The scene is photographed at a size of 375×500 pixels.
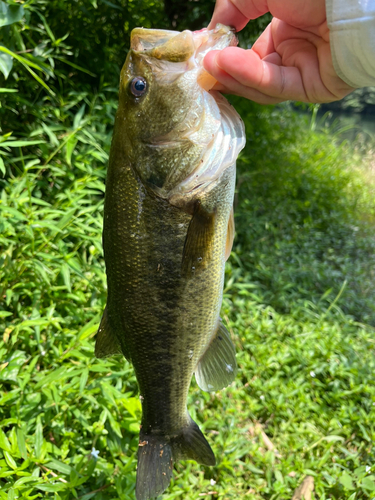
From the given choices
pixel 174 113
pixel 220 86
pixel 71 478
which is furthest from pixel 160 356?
pixel 220 86

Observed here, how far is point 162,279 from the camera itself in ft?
4.56

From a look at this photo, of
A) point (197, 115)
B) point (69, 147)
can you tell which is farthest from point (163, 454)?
point (69, 147)

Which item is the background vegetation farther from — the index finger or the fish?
the index finger

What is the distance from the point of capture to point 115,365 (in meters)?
2.15

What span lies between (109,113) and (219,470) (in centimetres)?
312

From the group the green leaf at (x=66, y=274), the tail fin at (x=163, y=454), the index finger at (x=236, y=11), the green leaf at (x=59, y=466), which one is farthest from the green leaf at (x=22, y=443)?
the index finger at (x=236, y=11)

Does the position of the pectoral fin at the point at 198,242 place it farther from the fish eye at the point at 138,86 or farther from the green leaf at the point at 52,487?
the green leaf at the point at 52,487

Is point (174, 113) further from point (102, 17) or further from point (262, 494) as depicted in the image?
point (102, 17)

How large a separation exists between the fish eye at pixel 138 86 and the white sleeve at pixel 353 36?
72 centimetres

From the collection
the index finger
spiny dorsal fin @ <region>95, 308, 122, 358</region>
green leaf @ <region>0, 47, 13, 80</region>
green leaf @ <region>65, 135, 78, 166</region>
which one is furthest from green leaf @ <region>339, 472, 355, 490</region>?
green leaf @ <region>0, 47, 13, 80</region>

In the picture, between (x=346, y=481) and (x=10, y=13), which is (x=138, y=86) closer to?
(x=10, y=13)

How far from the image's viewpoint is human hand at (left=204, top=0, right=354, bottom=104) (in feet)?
4.52

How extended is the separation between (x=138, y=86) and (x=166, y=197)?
1.41 feet

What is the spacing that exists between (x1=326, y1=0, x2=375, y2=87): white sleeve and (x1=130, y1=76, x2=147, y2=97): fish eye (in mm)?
725
